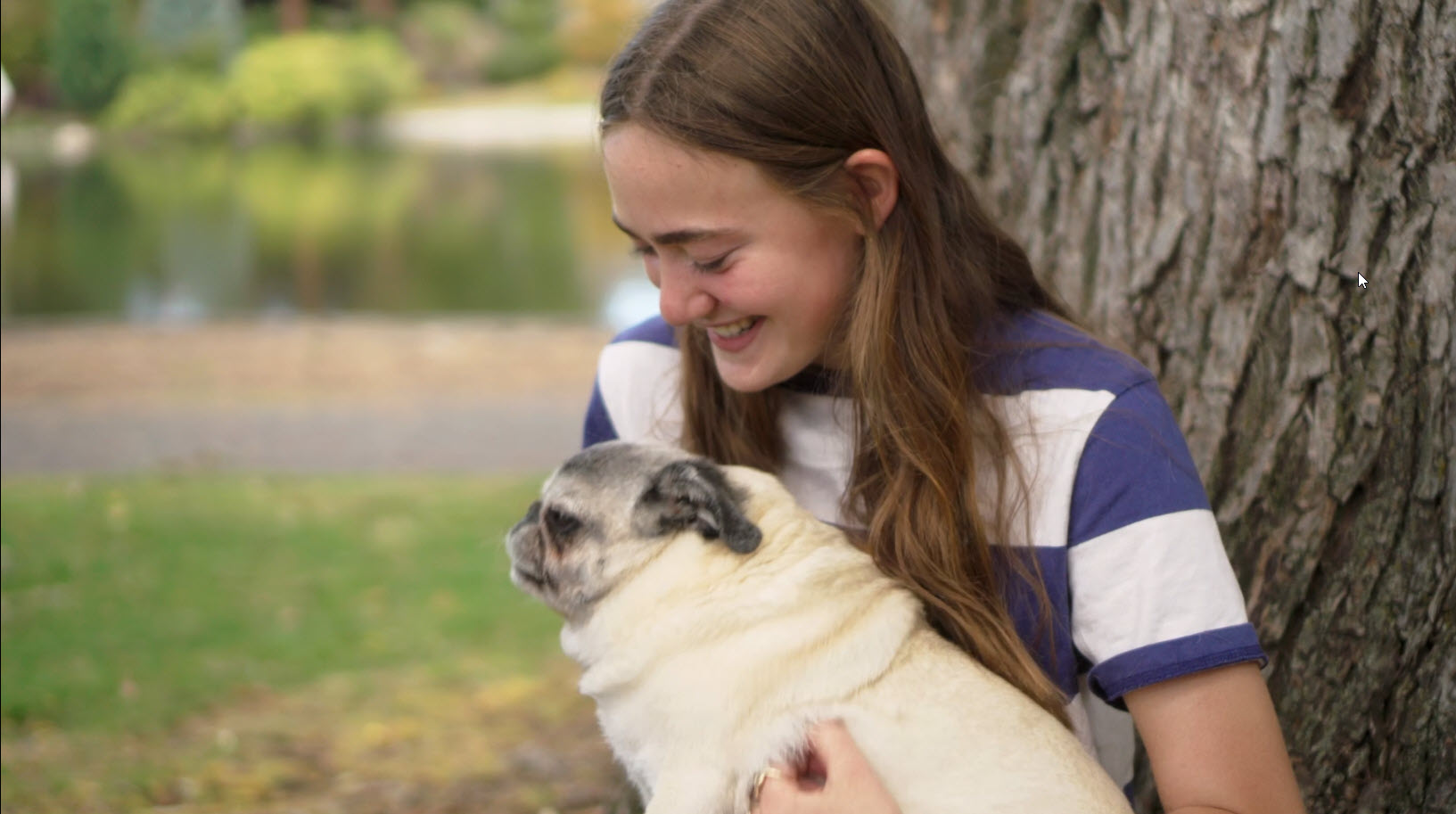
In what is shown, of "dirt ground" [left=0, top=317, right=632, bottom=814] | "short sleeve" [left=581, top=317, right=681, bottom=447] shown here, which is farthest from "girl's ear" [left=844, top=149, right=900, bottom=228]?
"dirt ground" [left=0, top=317, right=632, bottom=814]

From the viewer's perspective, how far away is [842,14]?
2.58 metres

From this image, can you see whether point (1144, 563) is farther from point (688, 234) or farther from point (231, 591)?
point (231, 591)

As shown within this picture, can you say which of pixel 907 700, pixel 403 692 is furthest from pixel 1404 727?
pixel 403 692

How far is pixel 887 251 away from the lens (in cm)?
261

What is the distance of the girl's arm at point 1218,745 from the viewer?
7.48 ft

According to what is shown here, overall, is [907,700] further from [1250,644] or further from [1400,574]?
[1400,574]

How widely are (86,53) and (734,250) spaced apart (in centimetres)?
718

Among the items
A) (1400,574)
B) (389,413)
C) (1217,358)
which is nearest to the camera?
(1400,574)

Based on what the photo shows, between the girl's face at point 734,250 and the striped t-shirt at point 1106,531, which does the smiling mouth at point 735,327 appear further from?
the striped t-shirt at point 1106,531

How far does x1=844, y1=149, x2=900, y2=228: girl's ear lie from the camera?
254cm

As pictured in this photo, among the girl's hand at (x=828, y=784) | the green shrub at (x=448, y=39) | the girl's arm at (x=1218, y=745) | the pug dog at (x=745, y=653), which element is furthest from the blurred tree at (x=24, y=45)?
the girl's arm at (x=1218, y=745)

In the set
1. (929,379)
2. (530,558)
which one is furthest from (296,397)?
(929,379)

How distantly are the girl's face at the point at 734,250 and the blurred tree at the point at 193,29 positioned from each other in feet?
25.6

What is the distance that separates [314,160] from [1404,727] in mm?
9726
